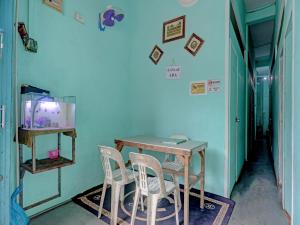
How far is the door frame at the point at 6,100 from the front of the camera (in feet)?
4.32

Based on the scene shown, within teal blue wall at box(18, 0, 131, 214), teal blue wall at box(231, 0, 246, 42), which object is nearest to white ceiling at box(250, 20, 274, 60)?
teal blue wall at box(231, 0, 246, 42)

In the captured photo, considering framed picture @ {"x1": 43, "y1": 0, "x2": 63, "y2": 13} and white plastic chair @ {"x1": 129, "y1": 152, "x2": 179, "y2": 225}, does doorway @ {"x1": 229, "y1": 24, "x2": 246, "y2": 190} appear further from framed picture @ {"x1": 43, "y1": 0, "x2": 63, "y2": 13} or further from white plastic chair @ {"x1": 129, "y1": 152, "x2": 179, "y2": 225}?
framed picture @ {"x1": 43, "y1": 0, "x2": 63, "y2": 13}

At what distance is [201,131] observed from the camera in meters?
2.62

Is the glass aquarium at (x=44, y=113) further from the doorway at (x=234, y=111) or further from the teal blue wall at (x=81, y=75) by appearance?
the doorway at (x=234, y=111)

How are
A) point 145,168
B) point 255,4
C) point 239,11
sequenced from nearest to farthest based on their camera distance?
1. point 145,168
2. point 239,11
3. point 255,4

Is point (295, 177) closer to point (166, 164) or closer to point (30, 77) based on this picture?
point (166, 164)

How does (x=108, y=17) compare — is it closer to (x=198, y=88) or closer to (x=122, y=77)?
(x=122, y=77)

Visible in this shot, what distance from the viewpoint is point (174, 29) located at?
111 inches

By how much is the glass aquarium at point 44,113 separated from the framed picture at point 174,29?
1.81 m

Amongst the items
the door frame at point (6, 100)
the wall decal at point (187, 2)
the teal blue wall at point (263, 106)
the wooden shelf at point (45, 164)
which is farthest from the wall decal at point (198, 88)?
the teal blue wall at point (263, 106)

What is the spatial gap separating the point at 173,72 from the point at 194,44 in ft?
1.60

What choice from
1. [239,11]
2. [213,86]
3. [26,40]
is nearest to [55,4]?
[26,40]

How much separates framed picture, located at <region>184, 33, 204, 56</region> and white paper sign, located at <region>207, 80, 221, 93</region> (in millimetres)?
491

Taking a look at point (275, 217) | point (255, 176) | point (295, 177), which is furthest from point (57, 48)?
point (255, 176)
